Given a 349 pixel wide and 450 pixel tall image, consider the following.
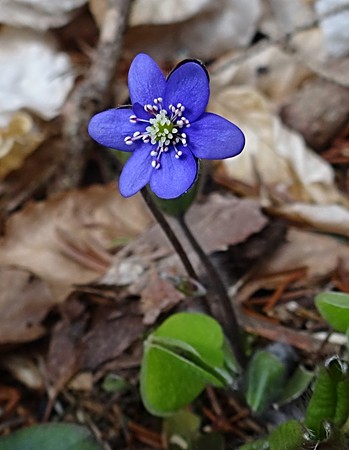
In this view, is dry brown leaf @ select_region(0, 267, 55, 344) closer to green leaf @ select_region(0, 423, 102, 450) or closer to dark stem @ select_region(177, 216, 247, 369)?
green leaf @ select_region(0, 423, 102, 450)

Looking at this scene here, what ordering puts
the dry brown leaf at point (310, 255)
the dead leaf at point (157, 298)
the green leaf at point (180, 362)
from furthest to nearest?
the dry brown leaf at point (310, 255) < the dead leaf at point (157, 298) < the green leaf at point (180, 362)

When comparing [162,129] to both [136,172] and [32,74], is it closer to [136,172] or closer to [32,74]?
[136,172]

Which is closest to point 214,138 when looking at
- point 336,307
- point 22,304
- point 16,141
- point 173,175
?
point 173,175

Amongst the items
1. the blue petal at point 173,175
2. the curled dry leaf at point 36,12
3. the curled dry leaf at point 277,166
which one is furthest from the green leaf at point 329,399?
the curled dry leaf at point 36,12

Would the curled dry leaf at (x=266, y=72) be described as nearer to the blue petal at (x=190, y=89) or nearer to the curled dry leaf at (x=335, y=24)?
the curled dry leaf at (x=335, y=24)

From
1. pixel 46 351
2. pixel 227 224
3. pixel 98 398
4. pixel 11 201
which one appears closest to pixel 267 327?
pixel 227 224

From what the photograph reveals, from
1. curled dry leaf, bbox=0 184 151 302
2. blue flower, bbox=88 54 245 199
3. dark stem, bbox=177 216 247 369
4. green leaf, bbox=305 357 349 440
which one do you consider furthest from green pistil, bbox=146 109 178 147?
curled dry leaf, bbox=0 184 151 302
